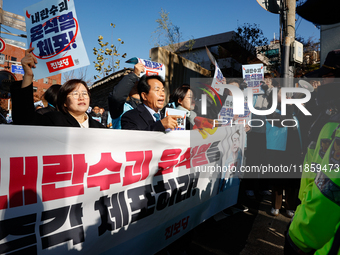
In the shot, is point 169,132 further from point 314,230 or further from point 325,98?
point 314,230

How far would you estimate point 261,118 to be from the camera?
411 centimetres

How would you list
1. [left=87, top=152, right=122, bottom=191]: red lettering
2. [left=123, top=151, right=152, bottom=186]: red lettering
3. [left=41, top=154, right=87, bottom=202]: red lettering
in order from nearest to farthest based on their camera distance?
[left=41, top=154, right=87, bottom=202]: red lettering → [left=87, top=152, right=122, bottom=191]: red lettering → [left=123, top=151, right=152, bottom=186]: red lettering

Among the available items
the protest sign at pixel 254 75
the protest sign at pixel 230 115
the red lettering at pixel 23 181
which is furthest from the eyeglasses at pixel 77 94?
the protest sign at pixel 254 75

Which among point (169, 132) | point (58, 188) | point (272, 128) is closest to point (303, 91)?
point (272, 128)

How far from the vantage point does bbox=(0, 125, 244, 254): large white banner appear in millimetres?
1318

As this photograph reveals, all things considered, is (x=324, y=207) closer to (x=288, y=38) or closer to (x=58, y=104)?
(x=58, y=104)

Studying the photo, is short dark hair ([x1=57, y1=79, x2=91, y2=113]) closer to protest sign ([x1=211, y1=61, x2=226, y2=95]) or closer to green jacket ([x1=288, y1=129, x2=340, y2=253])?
green jacket ([x1=288, y1=129, x2=340, y2=253])

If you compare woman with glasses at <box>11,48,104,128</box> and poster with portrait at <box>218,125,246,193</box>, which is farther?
poster with portrait at <box>218,125,246,193</box>

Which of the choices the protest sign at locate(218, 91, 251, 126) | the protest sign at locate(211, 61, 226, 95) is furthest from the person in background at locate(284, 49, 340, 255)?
the protest sign at locate(211, 61, 226, 95)

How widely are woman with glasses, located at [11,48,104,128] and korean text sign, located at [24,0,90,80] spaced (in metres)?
0.47

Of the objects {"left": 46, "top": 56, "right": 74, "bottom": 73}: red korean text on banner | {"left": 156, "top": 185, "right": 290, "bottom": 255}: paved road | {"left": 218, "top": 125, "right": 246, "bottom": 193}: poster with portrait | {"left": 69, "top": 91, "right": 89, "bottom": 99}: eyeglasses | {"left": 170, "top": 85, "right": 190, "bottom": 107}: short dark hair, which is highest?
{"left": 46, "top": 56, "right": 74, "bottom": 73}: red korean text on banner

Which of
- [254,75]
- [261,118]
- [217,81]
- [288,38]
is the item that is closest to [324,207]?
[261,118]

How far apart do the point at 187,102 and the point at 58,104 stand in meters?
1.54

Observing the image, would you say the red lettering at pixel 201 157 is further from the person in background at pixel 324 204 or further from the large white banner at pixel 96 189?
the person in background at pixel 324 204
